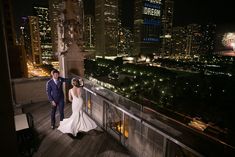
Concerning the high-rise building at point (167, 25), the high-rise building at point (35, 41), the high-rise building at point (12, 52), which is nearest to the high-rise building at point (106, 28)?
the high-rise building at point (35, 41)

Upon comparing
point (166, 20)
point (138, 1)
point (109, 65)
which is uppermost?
→ point (138, 1)

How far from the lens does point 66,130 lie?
448cm

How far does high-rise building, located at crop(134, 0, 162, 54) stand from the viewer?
113 meters

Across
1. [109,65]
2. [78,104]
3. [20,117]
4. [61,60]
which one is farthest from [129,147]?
[109,65]

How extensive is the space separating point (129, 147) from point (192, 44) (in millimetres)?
128260

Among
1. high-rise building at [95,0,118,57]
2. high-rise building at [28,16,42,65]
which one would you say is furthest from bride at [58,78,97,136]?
high-rise building at [95,0,118,57]

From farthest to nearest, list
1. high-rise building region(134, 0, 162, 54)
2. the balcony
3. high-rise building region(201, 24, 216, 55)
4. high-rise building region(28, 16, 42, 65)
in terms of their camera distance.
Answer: high-rise building region(134, 0, 162, 54), high-rise building region(201, 24, 216, 55), high-rise building region(28, 16, 42, 65), the balcony

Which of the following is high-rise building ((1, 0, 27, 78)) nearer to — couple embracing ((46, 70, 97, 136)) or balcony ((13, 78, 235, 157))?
couple embracing ((46, 70, 97, 136))

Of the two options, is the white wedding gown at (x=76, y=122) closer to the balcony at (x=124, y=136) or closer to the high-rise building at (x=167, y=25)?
the balcony at (x=124, y=136)

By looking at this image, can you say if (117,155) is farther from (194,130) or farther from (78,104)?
(194,130)

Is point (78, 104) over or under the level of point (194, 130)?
under

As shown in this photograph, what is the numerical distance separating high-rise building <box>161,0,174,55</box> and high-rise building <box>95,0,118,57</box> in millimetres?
41070

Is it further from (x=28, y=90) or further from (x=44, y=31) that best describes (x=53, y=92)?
(x=44, y=31)

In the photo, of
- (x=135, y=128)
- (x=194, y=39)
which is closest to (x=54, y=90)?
(x=135, y=128)
